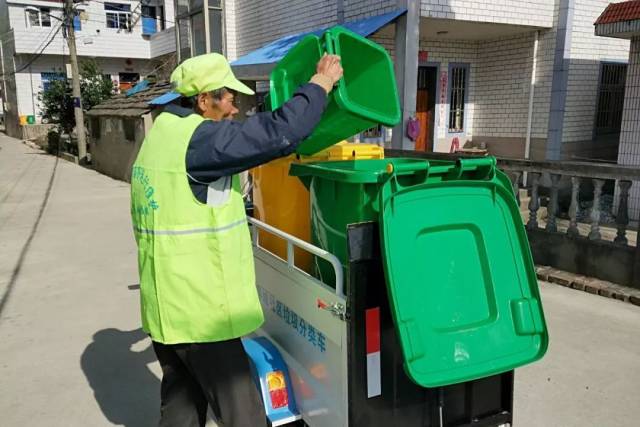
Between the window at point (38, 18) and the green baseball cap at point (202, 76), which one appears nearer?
the green baseball cap at point (202, 76)

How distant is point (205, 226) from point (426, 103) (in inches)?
383

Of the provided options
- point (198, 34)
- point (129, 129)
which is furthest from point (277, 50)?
point (129, 129)

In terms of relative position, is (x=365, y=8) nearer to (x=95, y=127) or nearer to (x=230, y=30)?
(x=230, y=30)

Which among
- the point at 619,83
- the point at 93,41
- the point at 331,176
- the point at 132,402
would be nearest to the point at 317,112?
the point at 331,176

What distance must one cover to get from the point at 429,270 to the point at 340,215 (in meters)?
0.43

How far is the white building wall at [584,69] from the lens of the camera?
9.76 m

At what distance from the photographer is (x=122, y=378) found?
362 centimetres

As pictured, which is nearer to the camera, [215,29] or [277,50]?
[277,50]

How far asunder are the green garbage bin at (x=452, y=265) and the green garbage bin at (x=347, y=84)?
0.45m

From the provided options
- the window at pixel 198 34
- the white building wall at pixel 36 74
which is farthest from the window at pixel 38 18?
the window at pixel 198 34

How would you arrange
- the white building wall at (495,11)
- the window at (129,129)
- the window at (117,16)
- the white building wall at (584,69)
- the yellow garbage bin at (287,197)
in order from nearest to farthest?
the yellow garbage bin at (287,197), the white building wall at (495,11), the white building wall at (584,69), the window at (129,129), the window at (117,16)

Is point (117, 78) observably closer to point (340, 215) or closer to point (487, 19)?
point (487, 19)

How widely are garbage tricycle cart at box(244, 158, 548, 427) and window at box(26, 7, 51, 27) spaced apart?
110ft

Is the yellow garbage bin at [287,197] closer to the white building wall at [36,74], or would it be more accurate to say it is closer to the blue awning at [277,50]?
the blue awning at [277,50]
